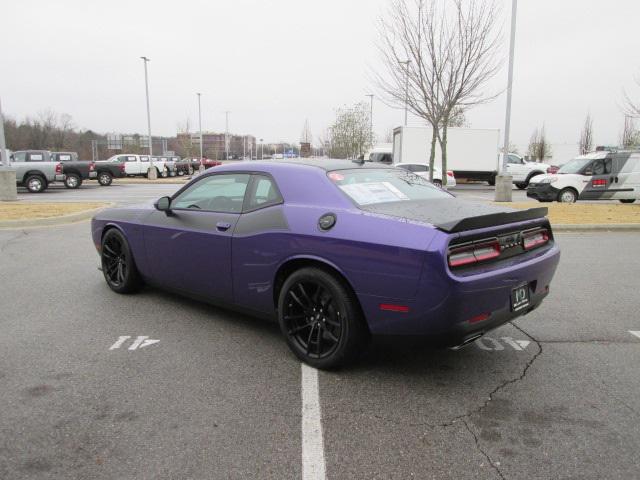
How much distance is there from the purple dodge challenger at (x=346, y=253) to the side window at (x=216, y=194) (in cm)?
1

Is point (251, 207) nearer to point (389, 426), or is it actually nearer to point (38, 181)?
point (389, 426)

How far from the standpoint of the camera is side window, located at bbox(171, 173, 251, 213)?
429cm

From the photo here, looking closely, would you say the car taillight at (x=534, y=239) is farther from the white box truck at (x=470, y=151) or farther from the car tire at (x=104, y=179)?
the car tire at (x=104, y=179)

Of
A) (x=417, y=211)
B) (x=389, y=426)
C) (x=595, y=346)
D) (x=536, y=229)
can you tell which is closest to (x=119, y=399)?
(x=389, y=426)

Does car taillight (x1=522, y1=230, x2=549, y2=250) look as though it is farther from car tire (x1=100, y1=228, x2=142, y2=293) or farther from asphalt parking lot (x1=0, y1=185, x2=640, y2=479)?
car tire (x1=100, y1=228, x2=142, y2=293)

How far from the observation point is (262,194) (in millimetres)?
4086

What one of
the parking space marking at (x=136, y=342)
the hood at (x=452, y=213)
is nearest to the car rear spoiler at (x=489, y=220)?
the hood at (x=452, y=213)

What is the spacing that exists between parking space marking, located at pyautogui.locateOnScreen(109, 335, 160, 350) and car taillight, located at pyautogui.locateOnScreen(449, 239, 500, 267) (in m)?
2.48

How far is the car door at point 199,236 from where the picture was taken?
421cm

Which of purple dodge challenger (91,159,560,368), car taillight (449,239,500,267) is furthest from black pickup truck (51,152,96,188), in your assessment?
car taillight (449,239,500,267)

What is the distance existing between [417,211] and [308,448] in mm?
1678

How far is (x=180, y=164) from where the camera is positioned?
133ft

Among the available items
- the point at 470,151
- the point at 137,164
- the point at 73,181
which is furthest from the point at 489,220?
the point at 137,164

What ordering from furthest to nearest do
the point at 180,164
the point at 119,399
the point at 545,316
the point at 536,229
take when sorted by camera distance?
1. the point at 180,164
2. the point at 545,316
3. the point at 536,229
4. the point at 119,399
